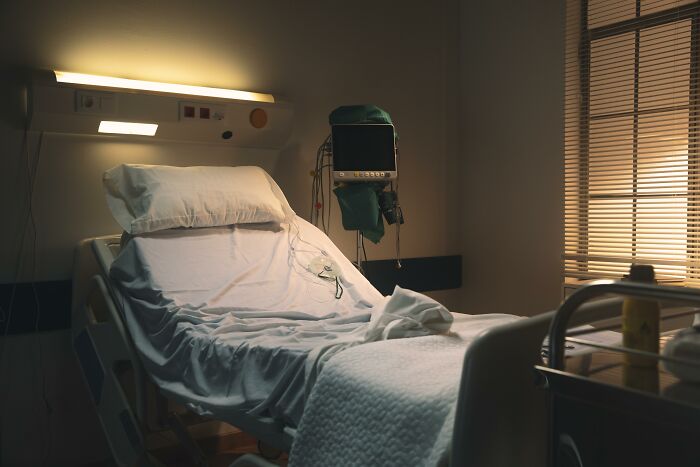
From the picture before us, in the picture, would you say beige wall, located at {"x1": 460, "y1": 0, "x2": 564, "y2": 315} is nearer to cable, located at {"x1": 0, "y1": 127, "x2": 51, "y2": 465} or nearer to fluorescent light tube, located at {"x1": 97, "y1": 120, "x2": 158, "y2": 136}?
fluorescent light tube, located at {"x1": 97, "y1": 120, "x2": 158, "y2": 136}

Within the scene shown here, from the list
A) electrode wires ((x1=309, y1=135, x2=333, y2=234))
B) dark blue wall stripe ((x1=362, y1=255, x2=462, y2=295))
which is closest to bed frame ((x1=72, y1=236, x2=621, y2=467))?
electrode wires ((x1=309, y1=135, x2=333, y2=234))

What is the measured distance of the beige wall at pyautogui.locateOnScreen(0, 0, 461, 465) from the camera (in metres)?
2.82

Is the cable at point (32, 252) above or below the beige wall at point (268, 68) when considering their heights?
below

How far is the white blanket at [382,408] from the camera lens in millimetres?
1412

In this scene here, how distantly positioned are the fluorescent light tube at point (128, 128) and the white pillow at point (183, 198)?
0.66 feet

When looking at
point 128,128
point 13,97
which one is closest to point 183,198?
point 128,128

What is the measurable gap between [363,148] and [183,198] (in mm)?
993

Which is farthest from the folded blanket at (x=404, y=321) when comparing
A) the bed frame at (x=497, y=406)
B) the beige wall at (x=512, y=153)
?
the beige wall at (x=512, y=153)

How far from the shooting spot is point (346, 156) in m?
3.36

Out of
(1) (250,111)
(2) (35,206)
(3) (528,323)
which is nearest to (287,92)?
(1) (250,111)

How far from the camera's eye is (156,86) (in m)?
3.11

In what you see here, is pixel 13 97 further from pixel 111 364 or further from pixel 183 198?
pixel 111 364

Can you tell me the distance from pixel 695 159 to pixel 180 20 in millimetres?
2576

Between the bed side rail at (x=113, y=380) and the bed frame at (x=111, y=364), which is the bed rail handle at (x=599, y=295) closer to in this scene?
the bed frame at (x=111, y=364)
